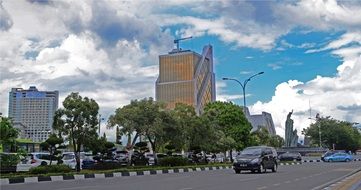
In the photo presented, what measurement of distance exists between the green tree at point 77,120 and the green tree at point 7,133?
720 centimetres

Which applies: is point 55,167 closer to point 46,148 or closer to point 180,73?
point 46,148

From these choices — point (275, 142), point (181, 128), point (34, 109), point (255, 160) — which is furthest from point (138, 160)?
point (275, 142)

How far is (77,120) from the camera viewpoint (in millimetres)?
27875

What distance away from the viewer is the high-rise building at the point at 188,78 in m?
103

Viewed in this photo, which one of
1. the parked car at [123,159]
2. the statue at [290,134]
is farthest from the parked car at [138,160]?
the statue at [290,134]

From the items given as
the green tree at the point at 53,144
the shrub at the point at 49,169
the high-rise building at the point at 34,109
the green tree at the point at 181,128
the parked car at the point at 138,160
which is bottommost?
the shrub at the point at 49,169

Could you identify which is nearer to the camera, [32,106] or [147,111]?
[147,111]

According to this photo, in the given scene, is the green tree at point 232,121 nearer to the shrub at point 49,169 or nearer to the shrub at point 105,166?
the shrub at point 105,166

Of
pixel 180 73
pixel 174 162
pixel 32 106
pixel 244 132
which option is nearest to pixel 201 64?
pixel 180 73

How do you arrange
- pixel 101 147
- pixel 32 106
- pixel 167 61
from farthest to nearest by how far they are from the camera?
pixel 167 61 < pixel 32 106 < pixel 101 147

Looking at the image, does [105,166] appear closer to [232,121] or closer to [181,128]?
[181,128]

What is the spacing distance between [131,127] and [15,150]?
11.7m

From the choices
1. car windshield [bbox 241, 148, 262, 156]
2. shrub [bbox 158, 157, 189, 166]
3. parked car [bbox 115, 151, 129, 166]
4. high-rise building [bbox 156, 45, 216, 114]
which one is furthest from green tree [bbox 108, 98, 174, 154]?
high-rise building [bbox 156, 45, 216, 114]

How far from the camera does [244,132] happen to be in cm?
4866
